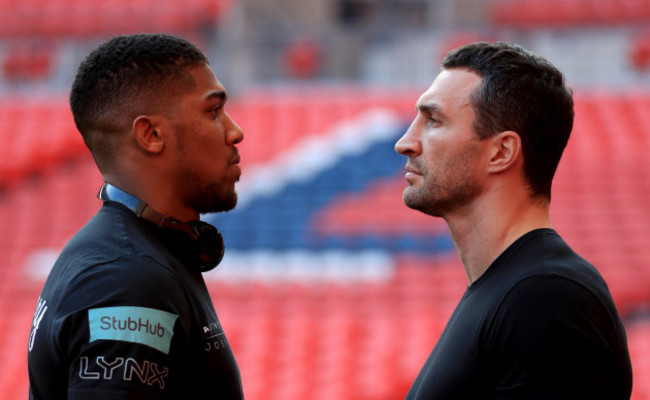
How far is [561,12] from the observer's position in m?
11.5

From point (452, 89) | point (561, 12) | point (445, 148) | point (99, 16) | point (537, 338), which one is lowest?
point (537, 338)

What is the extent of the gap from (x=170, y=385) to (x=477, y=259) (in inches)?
26.1

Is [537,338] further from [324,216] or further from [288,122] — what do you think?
[288,122]

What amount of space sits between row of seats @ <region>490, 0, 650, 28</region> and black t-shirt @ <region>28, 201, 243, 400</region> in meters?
10.4

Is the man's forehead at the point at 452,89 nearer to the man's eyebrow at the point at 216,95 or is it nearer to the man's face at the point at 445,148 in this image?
the man's face at the point at 445,148

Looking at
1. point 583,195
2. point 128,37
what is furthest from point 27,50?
point 128,37

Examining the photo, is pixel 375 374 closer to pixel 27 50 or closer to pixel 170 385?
pixel 170 385

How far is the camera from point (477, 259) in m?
1.66

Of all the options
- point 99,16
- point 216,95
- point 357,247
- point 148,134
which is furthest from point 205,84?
point 99,16

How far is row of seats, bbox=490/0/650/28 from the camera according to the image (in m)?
11.2

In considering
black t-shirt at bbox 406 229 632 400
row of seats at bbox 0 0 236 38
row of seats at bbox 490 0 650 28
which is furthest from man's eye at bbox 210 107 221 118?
row of seats at bbox 490 0 650 28

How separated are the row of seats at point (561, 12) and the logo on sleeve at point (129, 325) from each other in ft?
34.6

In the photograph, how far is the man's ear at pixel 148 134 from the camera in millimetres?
1498

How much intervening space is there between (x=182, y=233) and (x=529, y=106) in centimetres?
70
